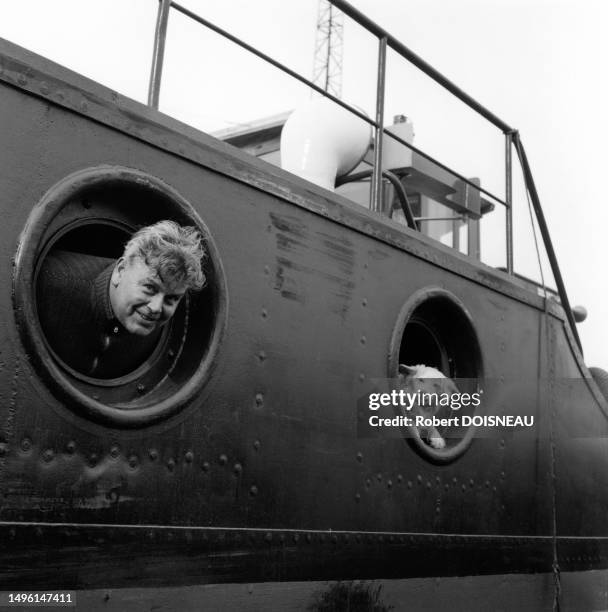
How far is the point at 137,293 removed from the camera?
2.80m

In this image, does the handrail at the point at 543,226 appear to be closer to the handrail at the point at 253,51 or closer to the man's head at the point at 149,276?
the handrail at the point at 253,51

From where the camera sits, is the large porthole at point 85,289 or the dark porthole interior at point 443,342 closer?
the large porthole at point 85,289

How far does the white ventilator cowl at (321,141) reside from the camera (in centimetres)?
478

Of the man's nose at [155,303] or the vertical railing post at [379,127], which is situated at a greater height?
the vertical railing post at [379,127]

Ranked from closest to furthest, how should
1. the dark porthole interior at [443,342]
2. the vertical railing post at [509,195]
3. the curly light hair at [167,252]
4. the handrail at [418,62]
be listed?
the curly light hair at [167,252]
the handrail at [418,62]
the dark porthole interior at [443,342]
the vertical railing post at [509,195]

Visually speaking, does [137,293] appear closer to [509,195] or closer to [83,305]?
[83,305]

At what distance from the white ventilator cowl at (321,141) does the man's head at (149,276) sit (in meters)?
2.01

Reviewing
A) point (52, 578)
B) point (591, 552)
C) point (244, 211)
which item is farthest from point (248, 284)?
point (591, 552)

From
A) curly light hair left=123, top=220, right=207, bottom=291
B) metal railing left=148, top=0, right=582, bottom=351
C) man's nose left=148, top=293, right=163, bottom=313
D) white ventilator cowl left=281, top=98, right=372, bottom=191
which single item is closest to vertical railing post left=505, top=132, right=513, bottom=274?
metal railing left=148, top=0, right=582, bottom=351

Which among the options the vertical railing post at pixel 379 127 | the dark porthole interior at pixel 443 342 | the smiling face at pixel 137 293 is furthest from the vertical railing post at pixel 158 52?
the dark porthole interior at pixel 443 342

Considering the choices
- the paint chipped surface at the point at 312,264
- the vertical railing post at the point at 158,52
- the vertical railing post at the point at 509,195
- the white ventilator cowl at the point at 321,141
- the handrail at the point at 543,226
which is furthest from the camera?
the handrail at the point at 543,226

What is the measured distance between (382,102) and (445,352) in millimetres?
1392

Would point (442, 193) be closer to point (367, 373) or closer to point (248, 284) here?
point (367, 373)

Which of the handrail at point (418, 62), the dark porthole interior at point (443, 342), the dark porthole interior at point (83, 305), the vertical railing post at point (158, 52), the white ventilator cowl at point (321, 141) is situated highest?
the handrail at point (418, 62)
